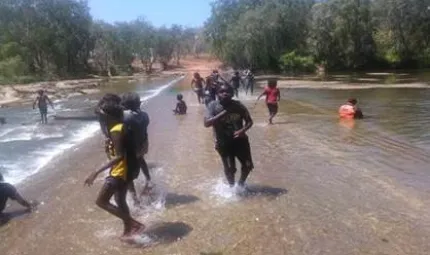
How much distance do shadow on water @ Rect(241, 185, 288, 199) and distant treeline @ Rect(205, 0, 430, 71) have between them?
59.0m

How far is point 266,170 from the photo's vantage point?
34.3 ft

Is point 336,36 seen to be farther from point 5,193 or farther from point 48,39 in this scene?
point 5,193

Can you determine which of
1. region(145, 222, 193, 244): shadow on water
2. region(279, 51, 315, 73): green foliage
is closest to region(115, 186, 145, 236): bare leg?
region(145, 222, 193, 244): shadow on water

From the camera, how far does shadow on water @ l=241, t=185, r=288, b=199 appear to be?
338 inches

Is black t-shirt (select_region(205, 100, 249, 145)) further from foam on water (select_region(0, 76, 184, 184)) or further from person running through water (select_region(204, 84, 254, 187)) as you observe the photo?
foam on water (select_region(0, 76, 184, 184))

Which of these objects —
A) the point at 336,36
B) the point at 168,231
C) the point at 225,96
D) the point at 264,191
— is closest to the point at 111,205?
the point at 168,231

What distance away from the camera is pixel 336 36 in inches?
2591

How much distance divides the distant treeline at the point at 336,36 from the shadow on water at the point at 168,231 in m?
61.1

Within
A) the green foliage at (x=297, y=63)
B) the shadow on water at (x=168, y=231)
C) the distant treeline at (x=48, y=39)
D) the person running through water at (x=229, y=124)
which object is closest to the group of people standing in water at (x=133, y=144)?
the person running through water at (x=229, y=124)

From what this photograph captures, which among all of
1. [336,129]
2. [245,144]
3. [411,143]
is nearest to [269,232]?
[245,144]

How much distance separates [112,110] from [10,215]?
10.0ft

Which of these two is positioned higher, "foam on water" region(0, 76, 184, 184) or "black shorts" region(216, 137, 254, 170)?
"black shorts" region(216, 137, 254, 170)

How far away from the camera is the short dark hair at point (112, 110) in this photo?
21.4 feet

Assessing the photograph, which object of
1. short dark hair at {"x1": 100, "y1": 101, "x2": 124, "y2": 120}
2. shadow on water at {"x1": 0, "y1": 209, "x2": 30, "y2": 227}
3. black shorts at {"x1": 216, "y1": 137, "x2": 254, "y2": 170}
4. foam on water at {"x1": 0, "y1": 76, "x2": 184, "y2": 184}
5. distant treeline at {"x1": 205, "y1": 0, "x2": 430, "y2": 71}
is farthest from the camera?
distant treeline at {"x1": 205, "y1": 0, "x2": 430, "y2": 71}
